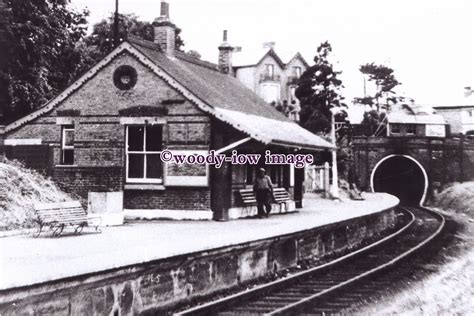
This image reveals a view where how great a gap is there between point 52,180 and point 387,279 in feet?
34.8

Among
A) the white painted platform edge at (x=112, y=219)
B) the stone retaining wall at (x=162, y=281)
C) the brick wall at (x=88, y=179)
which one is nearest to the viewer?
the stone retaining wall at (x=162, y=281)

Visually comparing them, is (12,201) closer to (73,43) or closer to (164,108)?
(164,108)

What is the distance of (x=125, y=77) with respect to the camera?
17.6 m

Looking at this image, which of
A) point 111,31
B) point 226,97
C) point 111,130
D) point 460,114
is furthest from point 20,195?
point 460,114

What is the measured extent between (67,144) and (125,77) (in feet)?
10.1

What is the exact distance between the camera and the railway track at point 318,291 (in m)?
8.45

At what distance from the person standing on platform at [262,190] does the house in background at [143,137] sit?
0.50 meters

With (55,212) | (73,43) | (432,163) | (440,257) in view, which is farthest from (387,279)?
(432,163)

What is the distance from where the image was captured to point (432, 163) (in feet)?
144

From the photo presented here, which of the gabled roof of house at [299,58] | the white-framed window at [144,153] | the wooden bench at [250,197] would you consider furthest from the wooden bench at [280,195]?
the gabled roof of house at [299,58]

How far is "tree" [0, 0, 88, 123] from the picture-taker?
23656mm

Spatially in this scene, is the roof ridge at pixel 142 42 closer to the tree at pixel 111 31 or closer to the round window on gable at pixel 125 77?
the round window on gable at pixel 125 77

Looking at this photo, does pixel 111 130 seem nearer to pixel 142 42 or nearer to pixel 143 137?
pixel 143 137

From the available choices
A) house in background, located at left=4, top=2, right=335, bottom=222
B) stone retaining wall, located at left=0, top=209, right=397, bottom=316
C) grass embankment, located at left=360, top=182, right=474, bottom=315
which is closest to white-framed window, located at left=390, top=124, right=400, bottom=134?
grass embankment, located at left=360, top=182, right=474, bottom=315
